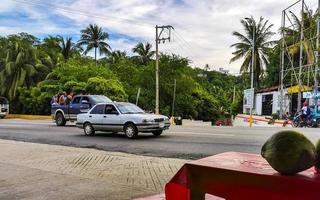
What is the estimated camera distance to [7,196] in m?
6.58

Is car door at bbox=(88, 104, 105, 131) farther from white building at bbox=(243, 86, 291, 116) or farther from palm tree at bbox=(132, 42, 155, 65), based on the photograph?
palm tree at bbox=(132, 42, 155, 65)

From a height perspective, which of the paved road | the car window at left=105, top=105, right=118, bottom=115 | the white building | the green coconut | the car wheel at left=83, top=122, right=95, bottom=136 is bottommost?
the paved road

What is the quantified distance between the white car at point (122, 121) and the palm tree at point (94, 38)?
42750 mm

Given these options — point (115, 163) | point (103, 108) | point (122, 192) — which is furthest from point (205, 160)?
point (103, 108)

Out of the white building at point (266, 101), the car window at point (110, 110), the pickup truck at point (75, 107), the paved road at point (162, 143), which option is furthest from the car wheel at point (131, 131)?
the white building at point (266, 101)

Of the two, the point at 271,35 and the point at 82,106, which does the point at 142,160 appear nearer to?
the point at 82,106

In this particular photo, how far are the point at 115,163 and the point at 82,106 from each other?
12810 mm

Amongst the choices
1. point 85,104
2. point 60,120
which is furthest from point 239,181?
point 60,120

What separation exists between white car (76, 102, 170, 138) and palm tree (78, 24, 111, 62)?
4275 cm

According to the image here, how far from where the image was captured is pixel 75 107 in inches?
904

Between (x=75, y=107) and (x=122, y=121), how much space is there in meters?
7.13

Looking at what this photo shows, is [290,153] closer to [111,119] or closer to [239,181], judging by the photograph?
[239,181]

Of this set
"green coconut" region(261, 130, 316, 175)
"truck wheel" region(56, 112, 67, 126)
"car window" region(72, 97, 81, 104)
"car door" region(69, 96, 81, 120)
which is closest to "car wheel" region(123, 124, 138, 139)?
"car door" region(69, 96, 81, 120)

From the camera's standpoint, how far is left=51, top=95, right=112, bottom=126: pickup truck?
22516 millimetres
